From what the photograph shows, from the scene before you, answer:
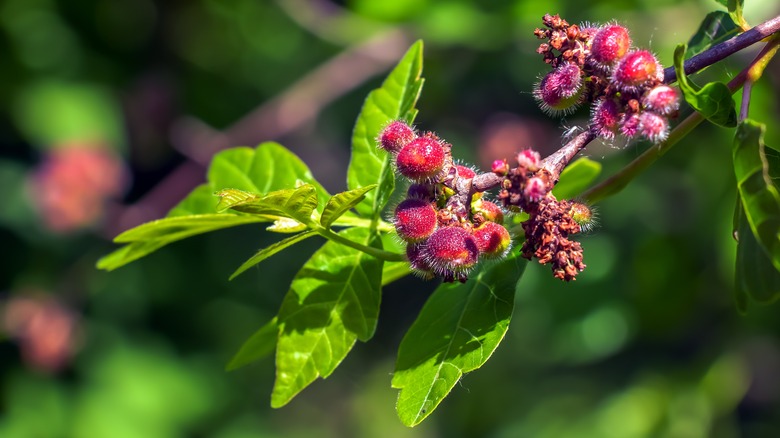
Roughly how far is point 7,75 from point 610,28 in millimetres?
3197

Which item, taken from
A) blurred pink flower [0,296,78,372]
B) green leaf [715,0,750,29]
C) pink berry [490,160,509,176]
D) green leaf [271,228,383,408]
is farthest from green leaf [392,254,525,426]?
blurred pink flower [0,296,78,372]

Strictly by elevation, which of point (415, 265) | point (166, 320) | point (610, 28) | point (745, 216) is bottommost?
point (166, 320)

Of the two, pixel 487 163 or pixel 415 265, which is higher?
pixel 415 265

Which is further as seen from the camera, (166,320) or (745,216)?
(166,320)

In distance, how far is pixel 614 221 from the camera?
11.0ft

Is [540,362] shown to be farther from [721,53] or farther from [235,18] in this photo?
[721,53]

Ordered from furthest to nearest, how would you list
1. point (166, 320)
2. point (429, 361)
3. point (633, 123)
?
point (166, 320), point (429, 361), point (633, 123)

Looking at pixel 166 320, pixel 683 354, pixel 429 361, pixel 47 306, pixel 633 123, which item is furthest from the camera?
pixel 166 320

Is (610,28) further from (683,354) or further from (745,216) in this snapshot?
(683,354)

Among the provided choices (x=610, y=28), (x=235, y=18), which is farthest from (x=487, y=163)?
(x=610, y=28)

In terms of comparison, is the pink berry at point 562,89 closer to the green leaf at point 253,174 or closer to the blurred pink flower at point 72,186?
the green leaf at point 253,174

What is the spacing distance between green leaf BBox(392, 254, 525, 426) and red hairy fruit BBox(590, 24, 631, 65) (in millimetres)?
334

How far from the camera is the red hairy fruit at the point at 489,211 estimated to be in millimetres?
1216

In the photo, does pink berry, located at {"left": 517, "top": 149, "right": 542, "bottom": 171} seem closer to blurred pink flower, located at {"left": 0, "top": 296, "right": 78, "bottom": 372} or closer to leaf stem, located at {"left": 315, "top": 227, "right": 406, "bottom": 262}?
leaf stem, located at {"left": 315, "top": 227, "right": 406, "bottom": 262}
